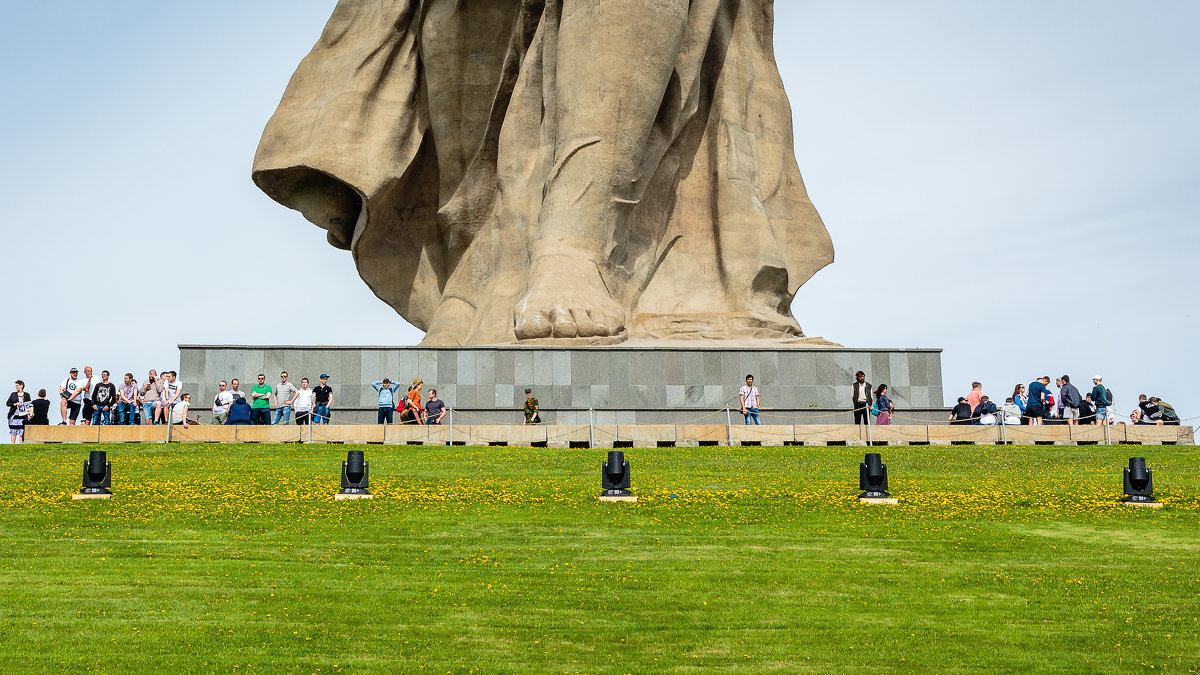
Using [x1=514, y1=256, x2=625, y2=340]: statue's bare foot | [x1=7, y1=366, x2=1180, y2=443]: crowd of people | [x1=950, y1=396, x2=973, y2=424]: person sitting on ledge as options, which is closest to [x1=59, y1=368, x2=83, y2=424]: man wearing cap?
[x1=7, y1=366, x2=1180, y2=443]: crowd of people

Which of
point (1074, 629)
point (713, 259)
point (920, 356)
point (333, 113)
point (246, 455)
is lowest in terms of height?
point (1074, 629)

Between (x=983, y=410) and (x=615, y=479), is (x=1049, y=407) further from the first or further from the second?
(x=615, y=479)

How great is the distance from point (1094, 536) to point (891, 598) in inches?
84.8

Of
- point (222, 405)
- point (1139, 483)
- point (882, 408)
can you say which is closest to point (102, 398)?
point (222, 405)

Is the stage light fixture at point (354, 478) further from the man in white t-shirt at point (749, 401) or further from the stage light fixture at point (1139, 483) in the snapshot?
the man in white t-shirt at point (749, 401)

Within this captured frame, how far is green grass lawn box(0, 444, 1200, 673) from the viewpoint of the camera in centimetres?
506

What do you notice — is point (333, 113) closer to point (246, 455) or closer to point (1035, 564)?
point (246, 455)

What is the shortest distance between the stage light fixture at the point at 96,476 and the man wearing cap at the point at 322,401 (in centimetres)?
634

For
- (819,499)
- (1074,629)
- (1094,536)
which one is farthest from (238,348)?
(1074,629)

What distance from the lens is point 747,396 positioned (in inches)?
608

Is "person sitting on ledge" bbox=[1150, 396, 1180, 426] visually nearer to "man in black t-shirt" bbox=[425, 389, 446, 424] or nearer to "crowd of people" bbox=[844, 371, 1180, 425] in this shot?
"crowd of people" bbox=[844, 371, 1180, 425]

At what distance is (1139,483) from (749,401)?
22.7 feet

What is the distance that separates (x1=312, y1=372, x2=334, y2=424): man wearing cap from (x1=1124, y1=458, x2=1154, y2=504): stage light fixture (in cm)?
910

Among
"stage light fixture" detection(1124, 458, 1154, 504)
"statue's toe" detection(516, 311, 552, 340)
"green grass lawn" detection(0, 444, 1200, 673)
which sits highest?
"statue's toe" detection(516, 311, 552, 340)
